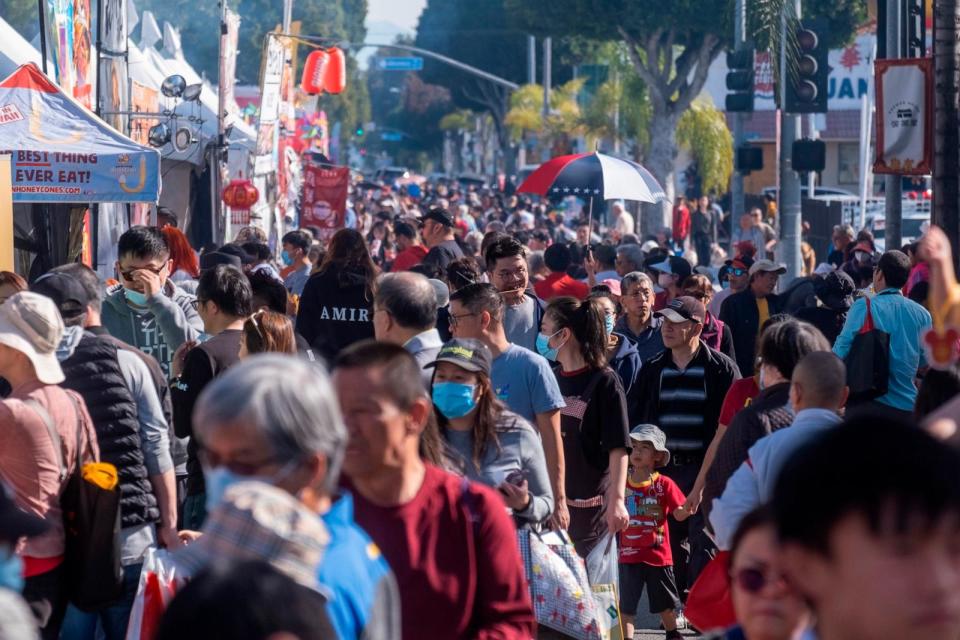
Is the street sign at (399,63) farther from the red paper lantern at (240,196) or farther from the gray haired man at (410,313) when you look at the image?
the gray haired man at (410,313)

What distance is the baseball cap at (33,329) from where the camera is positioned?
4918 mm

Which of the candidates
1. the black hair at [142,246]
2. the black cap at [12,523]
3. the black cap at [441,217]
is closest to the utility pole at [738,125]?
the black cap at [441,217]

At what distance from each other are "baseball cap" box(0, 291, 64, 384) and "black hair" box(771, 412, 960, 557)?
11.1 ft

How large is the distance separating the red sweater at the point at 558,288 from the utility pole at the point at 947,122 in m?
2.69

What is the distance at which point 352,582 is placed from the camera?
2.71 m

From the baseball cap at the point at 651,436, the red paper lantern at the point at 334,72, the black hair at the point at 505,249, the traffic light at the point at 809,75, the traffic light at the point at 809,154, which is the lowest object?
the baseball cap at the point at 651,436

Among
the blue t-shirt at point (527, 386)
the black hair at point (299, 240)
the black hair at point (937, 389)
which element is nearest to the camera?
the black hair at point (937, 389)

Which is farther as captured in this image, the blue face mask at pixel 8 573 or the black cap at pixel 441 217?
the black cap at pixel 441 217

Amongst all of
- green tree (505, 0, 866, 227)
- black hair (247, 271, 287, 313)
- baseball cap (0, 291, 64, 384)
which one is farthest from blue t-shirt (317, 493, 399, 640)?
green tree (505, 0, 866, 227)

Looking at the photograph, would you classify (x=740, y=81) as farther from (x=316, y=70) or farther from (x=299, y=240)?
(x=316, y=70)

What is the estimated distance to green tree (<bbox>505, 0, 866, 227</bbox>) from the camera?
3922cm

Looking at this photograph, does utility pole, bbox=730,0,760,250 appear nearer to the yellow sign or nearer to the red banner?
the red banner

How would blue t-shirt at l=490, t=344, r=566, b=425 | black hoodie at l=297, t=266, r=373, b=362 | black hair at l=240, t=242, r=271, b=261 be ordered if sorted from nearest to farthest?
blue t-shirt at l=490, t=344, r=566, b=425 → black hoodie at l=297, t=266, r=373, b=362 → black hair at l=240, t=242, r=271, b=261

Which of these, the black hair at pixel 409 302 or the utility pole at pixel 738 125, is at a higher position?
the utility pole at pixel 738 125
